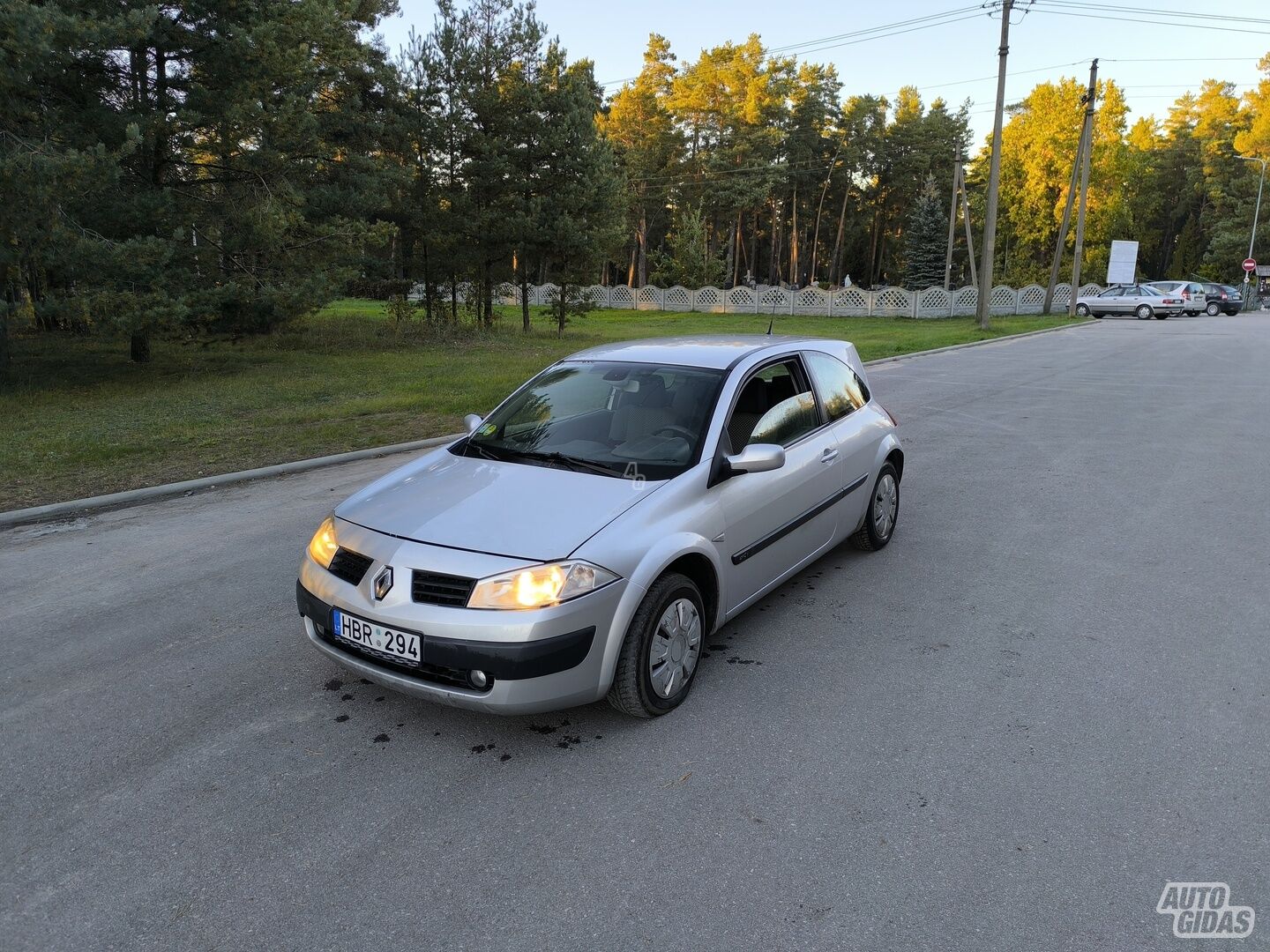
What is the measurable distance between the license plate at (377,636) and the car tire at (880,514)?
11.1 feet

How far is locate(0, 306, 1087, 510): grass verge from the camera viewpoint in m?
8.46

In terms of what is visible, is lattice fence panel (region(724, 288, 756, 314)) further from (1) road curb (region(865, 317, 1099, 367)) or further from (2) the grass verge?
(2) the grass verge

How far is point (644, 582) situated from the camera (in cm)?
331

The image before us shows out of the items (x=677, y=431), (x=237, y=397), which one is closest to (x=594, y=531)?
(x=677, y=431)

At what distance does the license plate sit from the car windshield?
1162 mm

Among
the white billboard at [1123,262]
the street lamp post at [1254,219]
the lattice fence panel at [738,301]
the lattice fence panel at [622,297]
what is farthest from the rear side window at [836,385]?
the street lamp post at [1254,219]

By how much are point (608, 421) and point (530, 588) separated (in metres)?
1.46

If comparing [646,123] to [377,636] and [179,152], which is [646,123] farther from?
[377,636]

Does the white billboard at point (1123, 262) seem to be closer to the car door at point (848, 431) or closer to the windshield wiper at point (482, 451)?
the car door at point (848, 431)

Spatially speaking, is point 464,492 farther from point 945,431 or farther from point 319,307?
point 319,307

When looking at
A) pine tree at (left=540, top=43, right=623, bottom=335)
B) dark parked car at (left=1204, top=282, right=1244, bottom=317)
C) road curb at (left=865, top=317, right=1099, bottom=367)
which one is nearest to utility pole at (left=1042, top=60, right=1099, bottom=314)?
road curb at (left=865, top=317, right=1099, bottom=367)

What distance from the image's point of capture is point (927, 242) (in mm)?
57062

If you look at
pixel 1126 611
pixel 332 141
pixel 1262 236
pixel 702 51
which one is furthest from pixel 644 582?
pixel 1262 236

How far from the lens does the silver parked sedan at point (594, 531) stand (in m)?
3.13
